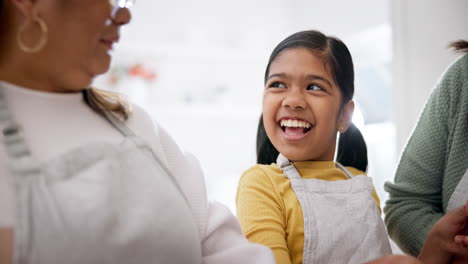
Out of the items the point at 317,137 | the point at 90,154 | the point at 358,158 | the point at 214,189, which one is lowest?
the point at 214,189

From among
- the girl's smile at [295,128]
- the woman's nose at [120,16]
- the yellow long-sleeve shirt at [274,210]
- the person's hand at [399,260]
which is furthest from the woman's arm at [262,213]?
the woman's nose at [120,16]

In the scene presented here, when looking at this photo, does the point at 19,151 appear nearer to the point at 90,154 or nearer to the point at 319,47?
the point at 90,154

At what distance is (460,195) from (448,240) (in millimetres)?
137

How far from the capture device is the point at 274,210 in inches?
40.4

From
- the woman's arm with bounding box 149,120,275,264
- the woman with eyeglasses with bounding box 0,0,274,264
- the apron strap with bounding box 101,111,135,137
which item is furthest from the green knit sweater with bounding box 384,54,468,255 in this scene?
→ the apron strap with bounding box 101,111,135,137

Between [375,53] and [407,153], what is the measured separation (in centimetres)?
220

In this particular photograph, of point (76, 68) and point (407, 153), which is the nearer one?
point (76, 68)

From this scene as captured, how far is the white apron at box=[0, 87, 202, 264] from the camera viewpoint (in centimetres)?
63

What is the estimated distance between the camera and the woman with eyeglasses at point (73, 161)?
0.64 m

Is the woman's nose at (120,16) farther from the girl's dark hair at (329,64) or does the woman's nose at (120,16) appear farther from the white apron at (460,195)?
the white apron at (460,195)

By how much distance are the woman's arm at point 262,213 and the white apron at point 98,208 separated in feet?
0.75

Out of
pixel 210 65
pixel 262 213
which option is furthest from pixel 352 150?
pixel 210 65

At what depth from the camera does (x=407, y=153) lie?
4.06ft

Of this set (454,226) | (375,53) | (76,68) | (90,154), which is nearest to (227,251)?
(90,154)
